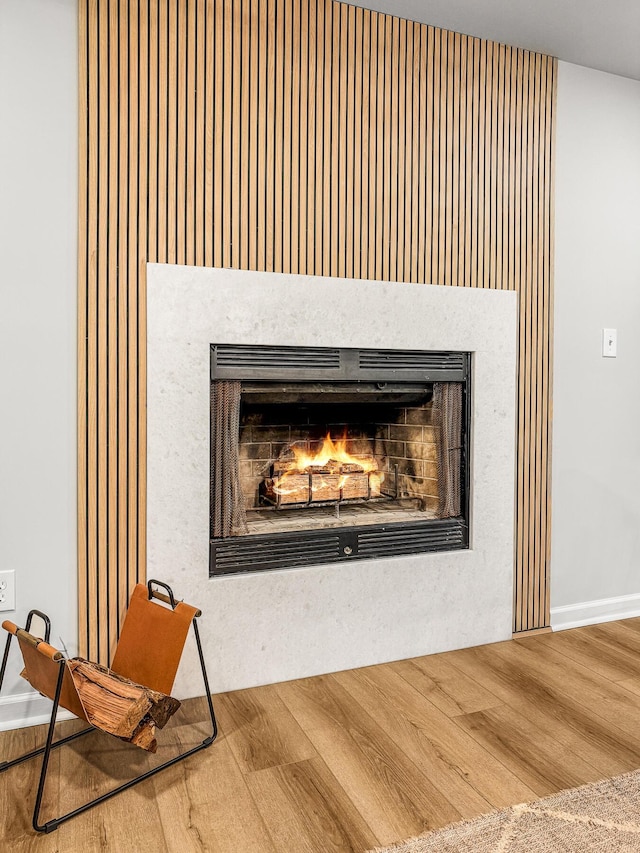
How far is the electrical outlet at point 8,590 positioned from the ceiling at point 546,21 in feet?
7.96

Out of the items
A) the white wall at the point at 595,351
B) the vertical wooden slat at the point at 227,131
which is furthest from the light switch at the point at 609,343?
the vertical wooden slat at the point at 227,131

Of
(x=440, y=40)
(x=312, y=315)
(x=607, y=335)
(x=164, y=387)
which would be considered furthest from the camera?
Result: (x=607, y=335)

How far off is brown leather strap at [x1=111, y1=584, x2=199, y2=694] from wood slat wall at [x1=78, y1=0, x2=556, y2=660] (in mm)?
158

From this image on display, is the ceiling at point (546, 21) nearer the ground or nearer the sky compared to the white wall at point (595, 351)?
nearer the sky

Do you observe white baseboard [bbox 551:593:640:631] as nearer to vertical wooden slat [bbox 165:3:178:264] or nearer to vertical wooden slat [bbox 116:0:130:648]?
vertical wooden slat [bbox 116:0:130:648]

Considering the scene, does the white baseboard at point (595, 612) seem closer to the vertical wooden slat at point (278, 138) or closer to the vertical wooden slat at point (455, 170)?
the vertical wooden slat at point (455, 170)

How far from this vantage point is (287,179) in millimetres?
2400

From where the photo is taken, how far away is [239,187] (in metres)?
2.33

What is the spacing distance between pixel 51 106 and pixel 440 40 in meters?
1.57

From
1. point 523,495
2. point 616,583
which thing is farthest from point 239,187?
point 616,583

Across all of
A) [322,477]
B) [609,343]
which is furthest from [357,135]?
[609,343]

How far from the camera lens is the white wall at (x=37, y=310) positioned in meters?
2.04

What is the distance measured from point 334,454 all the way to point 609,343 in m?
1.42

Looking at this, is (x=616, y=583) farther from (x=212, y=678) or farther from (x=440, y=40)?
(x=440, y=40)
